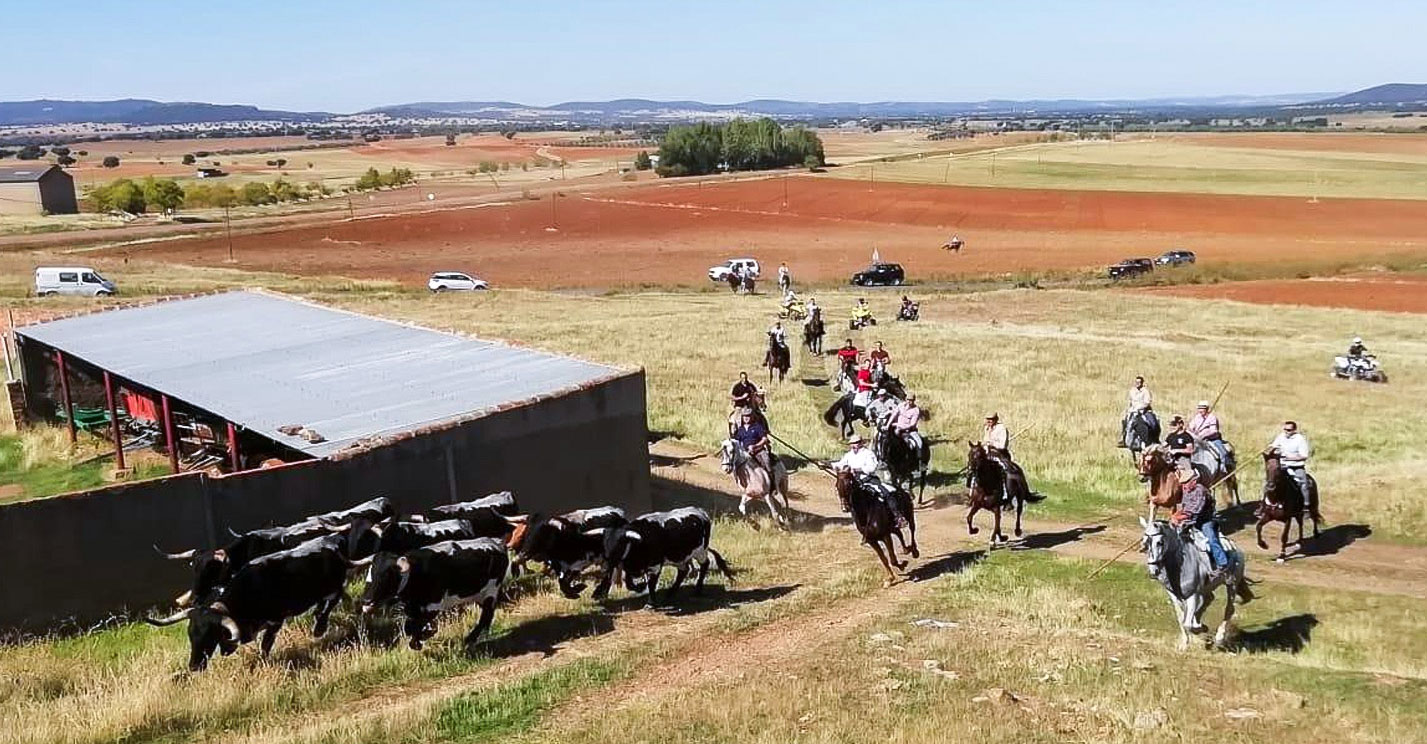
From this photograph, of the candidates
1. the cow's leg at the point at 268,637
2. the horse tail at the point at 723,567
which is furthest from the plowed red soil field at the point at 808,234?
the cow's leg at the point at 268,637

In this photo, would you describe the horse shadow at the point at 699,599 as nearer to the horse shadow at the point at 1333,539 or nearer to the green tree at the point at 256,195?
the horse shadow at the point at 1333,539

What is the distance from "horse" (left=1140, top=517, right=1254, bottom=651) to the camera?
519 inches

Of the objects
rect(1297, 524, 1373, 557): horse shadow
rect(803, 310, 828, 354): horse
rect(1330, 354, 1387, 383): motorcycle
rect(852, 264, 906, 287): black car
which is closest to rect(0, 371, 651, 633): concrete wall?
rect(1297, 524, 1373, 557): horse shadow

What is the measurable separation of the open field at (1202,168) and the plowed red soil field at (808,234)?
10.4 meters

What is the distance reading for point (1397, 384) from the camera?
1243 inches

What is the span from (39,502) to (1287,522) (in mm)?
16085

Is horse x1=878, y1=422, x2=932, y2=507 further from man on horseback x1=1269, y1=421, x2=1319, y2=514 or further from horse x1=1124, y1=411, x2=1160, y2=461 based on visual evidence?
man on horseback x1=1269, y1=421, x2=1319, y2=514

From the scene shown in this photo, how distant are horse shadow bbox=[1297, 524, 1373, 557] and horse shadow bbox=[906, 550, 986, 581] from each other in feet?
15.8

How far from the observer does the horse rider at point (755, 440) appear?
1897 cm

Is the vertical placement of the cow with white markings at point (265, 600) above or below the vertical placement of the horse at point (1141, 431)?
above

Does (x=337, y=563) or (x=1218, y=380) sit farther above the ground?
(x=337, y=563)

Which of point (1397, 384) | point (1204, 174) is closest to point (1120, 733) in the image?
point (1397, 384)

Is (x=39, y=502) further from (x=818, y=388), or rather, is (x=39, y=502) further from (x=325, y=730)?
(x=818, y=388)

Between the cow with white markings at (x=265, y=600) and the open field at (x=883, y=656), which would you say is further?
the cow with white markings at (x=265, y=600)
